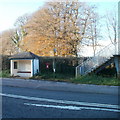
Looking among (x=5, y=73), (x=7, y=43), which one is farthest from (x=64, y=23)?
(x=7, y=43)

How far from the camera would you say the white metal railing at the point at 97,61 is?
16209 mm

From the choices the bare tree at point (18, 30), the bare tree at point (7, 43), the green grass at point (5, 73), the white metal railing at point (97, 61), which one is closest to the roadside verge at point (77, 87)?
the white metal railing at point (97, 61)

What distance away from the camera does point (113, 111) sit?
5.27 m

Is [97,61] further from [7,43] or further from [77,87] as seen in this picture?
[7,43]

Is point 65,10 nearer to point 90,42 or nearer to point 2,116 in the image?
point 90,42

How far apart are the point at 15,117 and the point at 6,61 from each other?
17176 mm

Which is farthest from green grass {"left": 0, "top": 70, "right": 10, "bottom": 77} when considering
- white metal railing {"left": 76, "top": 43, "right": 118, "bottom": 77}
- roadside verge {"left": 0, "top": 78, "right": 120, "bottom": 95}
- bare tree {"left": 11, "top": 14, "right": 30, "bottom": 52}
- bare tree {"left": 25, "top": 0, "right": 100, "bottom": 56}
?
bare tree {"left": 11, "top": 14, "right": 30, "bottom": 52}

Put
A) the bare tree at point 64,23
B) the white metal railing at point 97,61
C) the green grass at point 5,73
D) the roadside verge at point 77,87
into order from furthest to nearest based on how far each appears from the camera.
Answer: the bare tree at point 64,23 < the green grass at point 5,73 < the white metal railing at point 97,61 < the roadside verge at point 77,87

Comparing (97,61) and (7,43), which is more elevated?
(7,43)

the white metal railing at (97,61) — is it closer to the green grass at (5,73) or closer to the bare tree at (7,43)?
the green grass at (5,73)

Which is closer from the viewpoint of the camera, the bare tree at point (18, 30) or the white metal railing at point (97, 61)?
the white metal railing at point (97, 61)

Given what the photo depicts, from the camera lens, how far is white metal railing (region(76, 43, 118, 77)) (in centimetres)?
1621

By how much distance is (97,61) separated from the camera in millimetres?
16672

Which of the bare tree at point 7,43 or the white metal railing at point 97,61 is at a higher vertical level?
the bare tree at point 7,43
